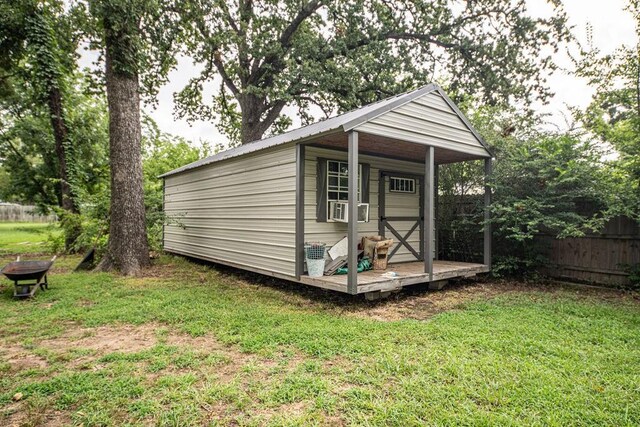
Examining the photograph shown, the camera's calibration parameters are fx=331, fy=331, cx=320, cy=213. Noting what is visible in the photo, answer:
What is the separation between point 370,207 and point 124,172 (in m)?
5.30

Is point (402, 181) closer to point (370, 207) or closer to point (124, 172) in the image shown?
point (370, 207)

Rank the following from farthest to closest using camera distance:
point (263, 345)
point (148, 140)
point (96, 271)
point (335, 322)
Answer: point (148, 140) < point (96, 271) < point (335, 322) < point (263, 345)

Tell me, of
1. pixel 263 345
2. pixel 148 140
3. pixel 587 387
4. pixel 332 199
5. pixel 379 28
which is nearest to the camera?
pixel 587 387

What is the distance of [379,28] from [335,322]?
10.5m

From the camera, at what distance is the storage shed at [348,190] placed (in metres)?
5.04

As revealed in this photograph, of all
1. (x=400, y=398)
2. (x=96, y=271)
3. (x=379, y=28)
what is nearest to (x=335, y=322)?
(x=400, y=398)

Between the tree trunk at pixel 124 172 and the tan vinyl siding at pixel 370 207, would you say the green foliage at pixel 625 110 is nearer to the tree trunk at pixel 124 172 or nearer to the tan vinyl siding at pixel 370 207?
the tan vinyl siding at pixel 370 207

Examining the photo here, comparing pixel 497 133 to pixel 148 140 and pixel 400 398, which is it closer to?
pixel 400 398

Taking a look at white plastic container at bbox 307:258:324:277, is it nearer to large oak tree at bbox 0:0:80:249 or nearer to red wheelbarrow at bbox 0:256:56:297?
red wheelbarrow at bbox 0:256:56:297

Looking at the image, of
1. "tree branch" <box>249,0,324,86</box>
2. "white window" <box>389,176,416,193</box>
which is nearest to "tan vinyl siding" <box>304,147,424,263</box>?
"white window" <box>389,176,416,193</box>

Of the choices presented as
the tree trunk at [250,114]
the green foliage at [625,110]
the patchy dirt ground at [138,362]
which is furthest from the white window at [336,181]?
the tree trunk at [250,114]

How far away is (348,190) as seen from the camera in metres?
4.88

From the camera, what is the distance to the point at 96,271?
7.05 metres

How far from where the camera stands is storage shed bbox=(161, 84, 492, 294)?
5035 millimetres
